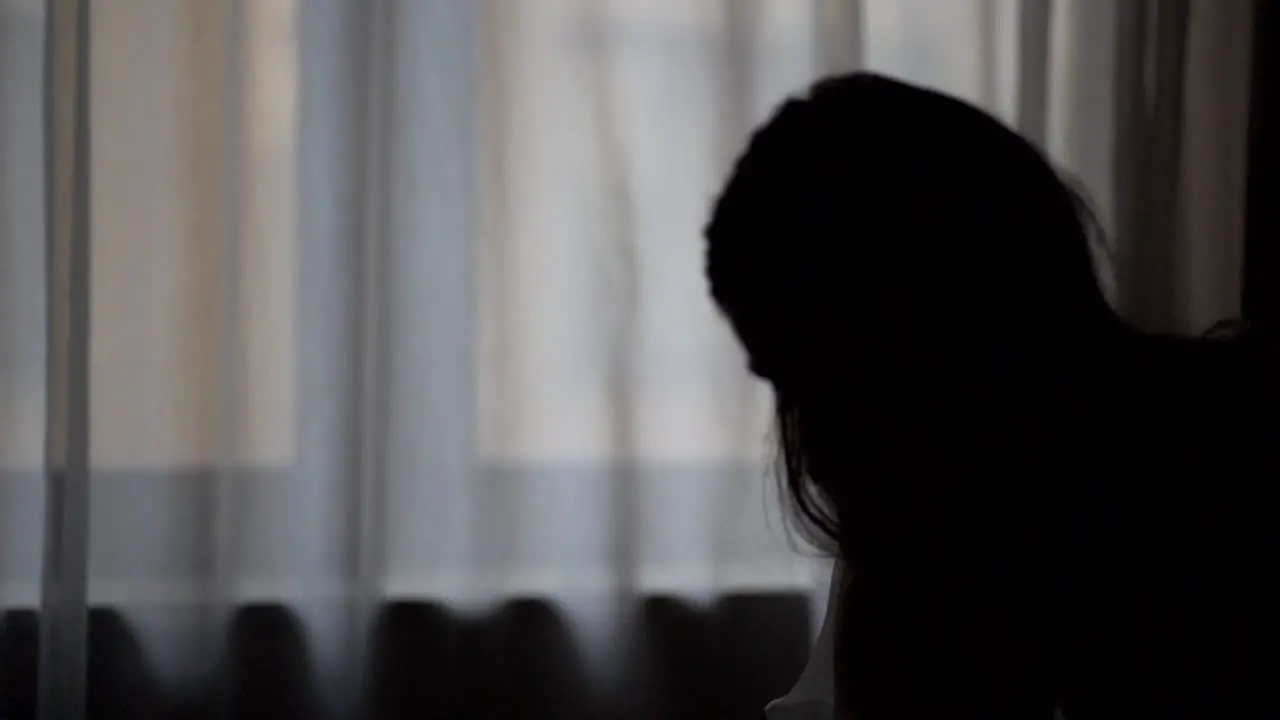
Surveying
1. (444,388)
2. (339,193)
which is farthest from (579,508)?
(339,193)

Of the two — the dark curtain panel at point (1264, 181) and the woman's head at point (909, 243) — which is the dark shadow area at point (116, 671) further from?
the dark curtain panel at point (1264, 181)

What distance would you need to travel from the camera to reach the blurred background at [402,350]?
155 cm

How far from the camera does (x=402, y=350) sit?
157cm

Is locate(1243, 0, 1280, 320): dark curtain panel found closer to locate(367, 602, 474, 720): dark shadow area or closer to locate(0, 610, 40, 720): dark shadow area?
locate(367, 602, 474, 720): dark shadow area

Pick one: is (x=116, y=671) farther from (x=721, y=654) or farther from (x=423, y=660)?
(x=721, y=654)

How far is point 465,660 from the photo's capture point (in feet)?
5.30

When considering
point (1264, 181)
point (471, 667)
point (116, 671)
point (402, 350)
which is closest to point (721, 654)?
point (471, 667)

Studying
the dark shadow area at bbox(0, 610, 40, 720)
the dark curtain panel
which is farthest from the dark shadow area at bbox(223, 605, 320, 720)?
the dark curtain panel

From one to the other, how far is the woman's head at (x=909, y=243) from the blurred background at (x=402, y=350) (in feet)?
2.23

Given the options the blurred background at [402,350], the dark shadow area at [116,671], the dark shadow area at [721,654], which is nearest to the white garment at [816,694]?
the blurred background at [402,350]

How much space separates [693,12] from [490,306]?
436 millimetres

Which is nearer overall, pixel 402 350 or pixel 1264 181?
pixel 402 350

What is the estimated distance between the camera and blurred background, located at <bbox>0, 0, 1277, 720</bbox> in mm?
1554

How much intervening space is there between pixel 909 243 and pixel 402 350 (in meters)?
0.85
